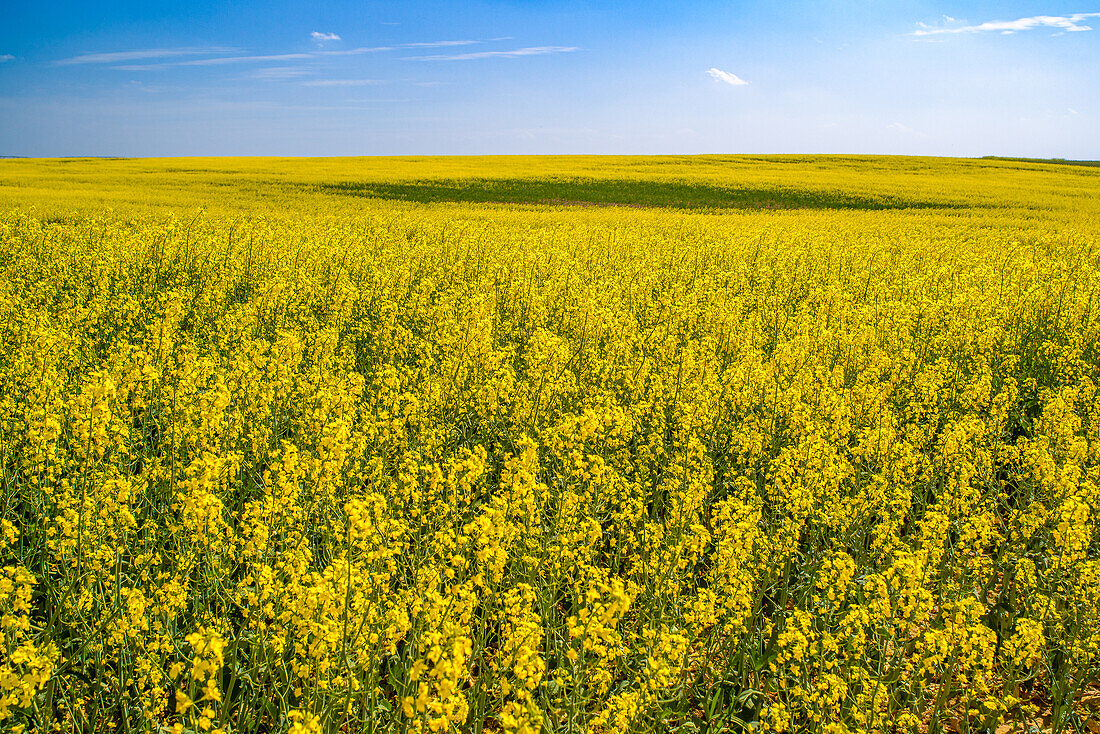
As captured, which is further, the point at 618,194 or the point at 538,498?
the point at 618,194

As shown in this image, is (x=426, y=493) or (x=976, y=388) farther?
(x=976, y=388)

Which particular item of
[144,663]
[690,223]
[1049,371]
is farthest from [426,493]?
[690,223]

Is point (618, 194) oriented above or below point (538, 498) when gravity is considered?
above

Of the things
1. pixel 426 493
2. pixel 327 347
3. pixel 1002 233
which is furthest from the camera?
pixel 1002 233

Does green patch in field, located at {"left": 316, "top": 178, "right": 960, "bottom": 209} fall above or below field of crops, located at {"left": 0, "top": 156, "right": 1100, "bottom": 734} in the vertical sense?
above

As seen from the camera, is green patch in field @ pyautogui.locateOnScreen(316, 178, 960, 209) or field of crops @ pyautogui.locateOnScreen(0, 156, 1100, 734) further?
green patch in field @ pyautogui.locateOnScreen(316, 178, 960, 209)

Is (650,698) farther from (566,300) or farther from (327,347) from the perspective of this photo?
(566,300)

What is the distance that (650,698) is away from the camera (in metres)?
2.08

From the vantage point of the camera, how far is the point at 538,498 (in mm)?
3762

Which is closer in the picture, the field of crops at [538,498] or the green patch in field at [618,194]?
the field of crops at [538,498]

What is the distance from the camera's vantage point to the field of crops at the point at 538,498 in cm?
240

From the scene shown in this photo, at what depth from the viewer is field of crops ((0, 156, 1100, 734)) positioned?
240cm

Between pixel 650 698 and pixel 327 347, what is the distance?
4017mm

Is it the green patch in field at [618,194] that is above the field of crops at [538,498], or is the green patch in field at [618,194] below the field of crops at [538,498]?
above
